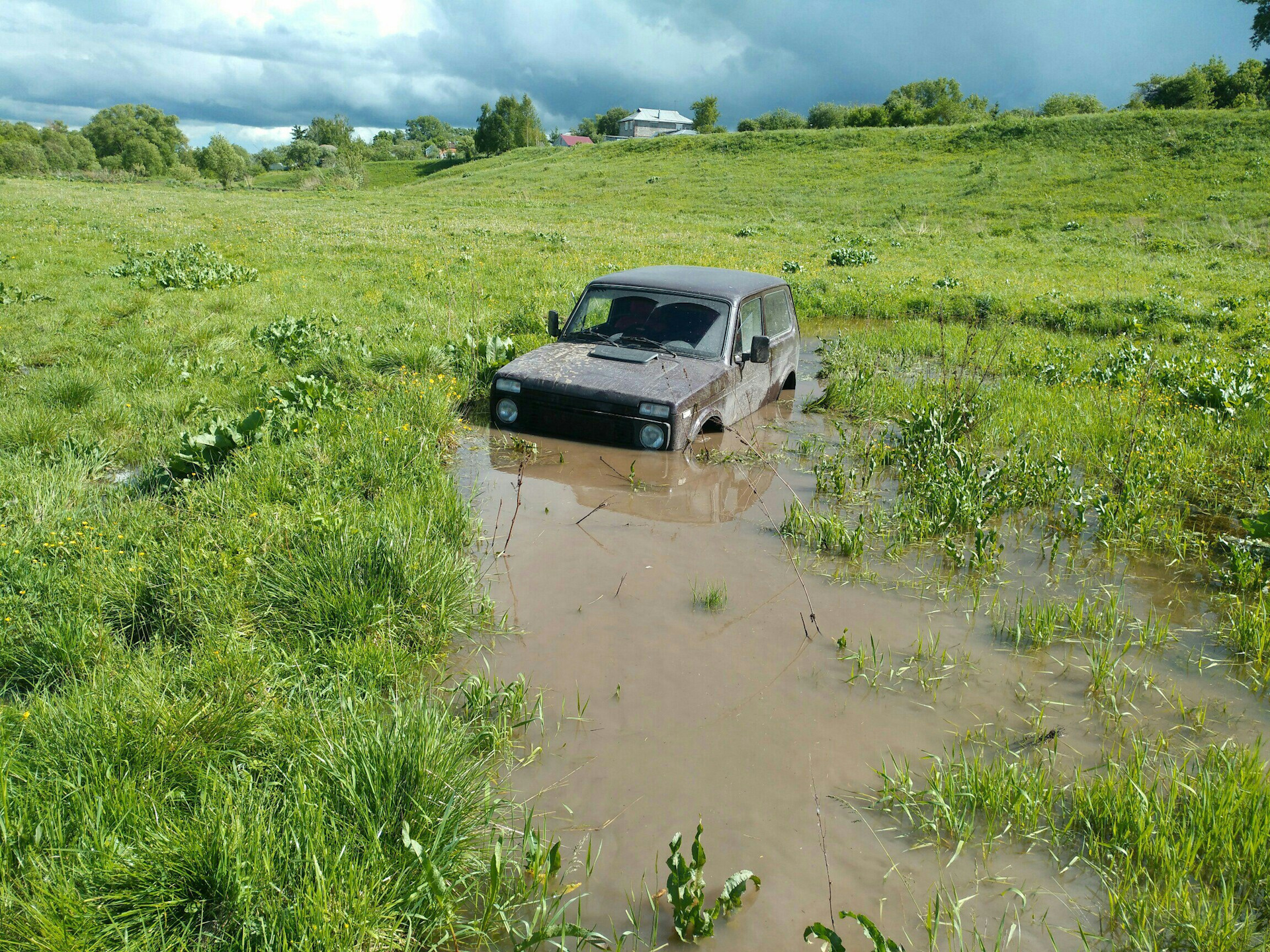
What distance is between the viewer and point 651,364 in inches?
267

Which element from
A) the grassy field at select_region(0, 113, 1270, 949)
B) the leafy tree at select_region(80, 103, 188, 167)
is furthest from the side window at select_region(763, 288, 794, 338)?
the leafy tree at select_region(80, 103, 188, 167)

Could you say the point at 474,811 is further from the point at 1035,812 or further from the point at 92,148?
the point at 92,148

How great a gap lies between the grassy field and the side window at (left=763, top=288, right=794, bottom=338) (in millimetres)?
1112

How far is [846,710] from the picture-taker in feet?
11.7

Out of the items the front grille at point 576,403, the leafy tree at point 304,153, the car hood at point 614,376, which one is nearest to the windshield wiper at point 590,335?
the car hood at point 614,376

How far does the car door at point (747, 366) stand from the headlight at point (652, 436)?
1150 millimetres

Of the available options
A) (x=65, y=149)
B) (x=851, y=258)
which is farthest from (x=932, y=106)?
(x=65, y=149)

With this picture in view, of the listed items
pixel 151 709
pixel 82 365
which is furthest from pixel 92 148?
pixel 151 709

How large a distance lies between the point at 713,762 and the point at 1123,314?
13.3 m

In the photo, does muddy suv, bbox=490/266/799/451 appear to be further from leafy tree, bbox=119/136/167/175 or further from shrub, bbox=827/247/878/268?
leafy tree, bbox=119/136/167/175

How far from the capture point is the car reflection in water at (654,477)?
19.2 feet

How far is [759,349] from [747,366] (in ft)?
1.35

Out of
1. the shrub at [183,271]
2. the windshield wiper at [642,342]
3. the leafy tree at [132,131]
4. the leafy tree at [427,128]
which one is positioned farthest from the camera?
the leafy tree at [427,128]

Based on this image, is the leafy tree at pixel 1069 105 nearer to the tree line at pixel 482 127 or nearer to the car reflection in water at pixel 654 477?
the tree line at pixel 482 127
